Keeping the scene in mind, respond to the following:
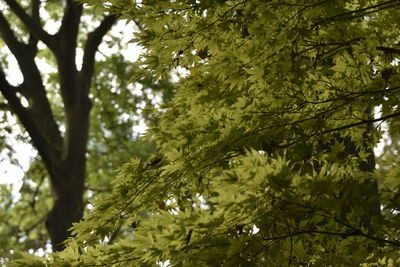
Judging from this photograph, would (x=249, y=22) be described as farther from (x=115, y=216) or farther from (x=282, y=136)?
(x=115, y=216)

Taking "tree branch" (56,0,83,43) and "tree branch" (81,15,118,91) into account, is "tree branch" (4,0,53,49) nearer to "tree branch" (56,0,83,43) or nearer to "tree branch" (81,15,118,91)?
"tree branch" (56,0,83,43)

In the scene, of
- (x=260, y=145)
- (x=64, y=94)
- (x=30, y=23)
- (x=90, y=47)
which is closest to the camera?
(x=260, y=145)

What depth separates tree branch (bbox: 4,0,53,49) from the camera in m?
9.05

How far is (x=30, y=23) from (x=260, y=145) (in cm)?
741

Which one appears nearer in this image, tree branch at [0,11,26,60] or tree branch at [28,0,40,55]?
tree branch at [0,11,26,60]

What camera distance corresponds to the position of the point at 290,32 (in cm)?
309

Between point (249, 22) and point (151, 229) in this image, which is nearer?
point (151, 229)

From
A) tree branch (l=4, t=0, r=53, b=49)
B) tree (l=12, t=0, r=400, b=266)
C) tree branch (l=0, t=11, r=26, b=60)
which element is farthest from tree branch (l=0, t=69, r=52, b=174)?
tree (l=12, t=0, r=400, b=266)

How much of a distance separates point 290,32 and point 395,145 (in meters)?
12.5

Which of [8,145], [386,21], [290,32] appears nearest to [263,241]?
[290,32]

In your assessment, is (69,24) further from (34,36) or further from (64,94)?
(64,94)

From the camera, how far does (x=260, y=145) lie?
323 cm

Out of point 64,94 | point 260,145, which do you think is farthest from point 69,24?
point 260,145

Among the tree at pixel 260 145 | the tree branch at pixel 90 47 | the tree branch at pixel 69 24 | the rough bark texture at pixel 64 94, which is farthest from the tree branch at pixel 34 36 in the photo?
the tree at pixel 260 145
